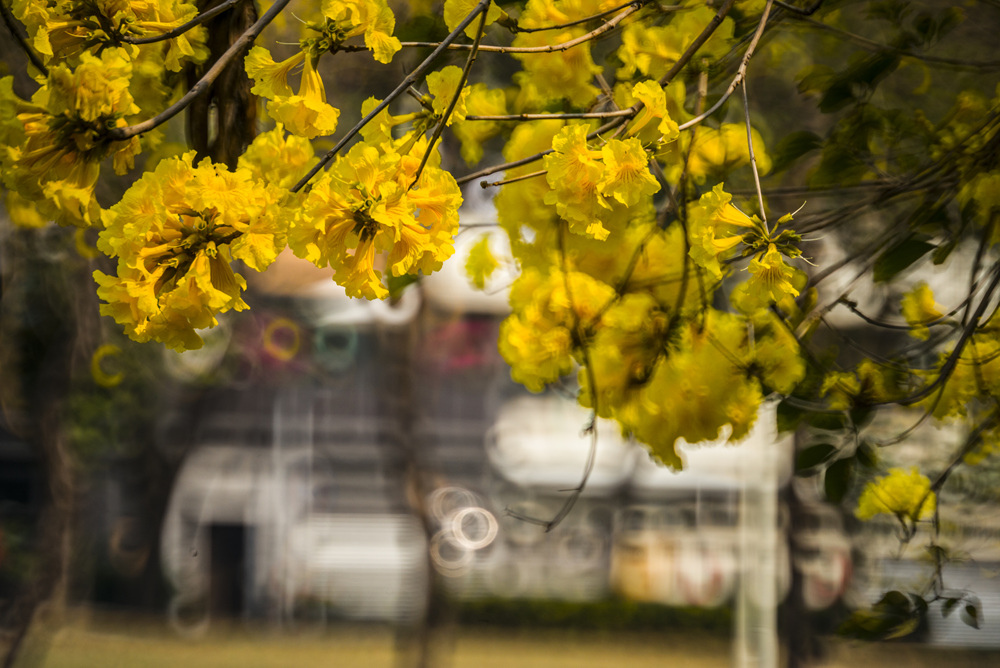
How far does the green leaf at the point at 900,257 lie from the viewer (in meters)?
1.10

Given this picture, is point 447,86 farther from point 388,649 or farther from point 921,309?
point 388,649

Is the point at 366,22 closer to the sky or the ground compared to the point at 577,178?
closer to the sky

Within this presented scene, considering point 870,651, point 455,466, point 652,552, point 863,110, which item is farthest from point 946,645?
point 863,110

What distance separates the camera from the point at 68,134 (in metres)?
0.65

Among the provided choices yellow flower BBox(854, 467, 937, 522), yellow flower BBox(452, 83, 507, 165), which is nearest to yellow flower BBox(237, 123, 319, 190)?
yellow flower BBox(452, 83, 507, 165)

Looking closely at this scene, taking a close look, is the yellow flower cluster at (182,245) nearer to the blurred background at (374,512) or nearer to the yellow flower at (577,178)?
the yellow flower at (577,178)

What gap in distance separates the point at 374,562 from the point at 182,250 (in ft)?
23.8

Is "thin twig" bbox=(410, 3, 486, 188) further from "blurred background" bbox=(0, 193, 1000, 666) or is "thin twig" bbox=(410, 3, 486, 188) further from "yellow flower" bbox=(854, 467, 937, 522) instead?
"blurred background" bbox=(0, 193, 1000, 666)

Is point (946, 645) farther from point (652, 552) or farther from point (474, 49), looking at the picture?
point (474, 49)

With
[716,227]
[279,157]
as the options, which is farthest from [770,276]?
[279,157]

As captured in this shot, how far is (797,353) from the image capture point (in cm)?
111

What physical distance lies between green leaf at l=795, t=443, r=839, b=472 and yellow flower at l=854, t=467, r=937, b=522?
0.11 meters

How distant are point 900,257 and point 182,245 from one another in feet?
2.93

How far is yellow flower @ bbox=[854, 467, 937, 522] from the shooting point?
4.13ft
